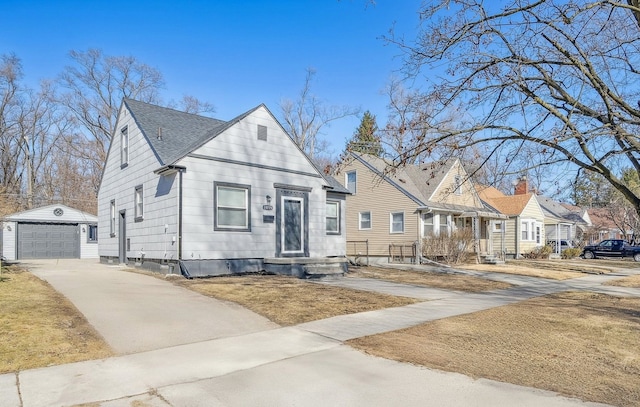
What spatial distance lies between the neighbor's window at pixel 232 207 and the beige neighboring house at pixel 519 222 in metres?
20.6

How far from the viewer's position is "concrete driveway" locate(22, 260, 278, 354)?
649 centimetres

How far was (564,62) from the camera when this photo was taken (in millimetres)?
8156

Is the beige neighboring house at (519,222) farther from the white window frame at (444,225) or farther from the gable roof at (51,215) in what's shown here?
the gable roof at (51,215)

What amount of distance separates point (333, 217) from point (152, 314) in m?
11.8

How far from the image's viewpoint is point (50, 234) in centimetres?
2561

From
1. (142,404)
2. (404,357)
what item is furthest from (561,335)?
(142,404)

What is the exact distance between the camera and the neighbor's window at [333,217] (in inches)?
739

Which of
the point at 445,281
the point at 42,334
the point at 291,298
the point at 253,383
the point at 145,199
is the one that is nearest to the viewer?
the point at 253,383

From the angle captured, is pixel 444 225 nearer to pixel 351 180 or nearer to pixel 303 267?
pixel 351 180

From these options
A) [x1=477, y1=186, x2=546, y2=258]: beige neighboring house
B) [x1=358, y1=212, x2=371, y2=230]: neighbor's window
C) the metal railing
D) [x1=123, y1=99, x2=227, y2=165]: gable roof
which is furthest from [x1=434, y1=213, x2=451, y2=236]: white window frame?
[x1=123, y1=99, x2=227, y2=165]: gable roof

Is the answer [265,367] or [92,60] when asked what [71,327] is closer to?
[265,367]

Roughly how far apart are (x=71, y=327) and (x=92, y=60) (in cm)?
3943

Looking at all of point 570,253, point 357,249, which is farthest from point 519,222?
point 357,249

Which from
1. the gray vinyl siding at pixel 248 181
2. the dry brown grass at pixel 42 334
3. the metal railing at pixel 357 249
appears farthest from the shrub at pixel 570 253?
the dry brown grass at pixel 42 334
